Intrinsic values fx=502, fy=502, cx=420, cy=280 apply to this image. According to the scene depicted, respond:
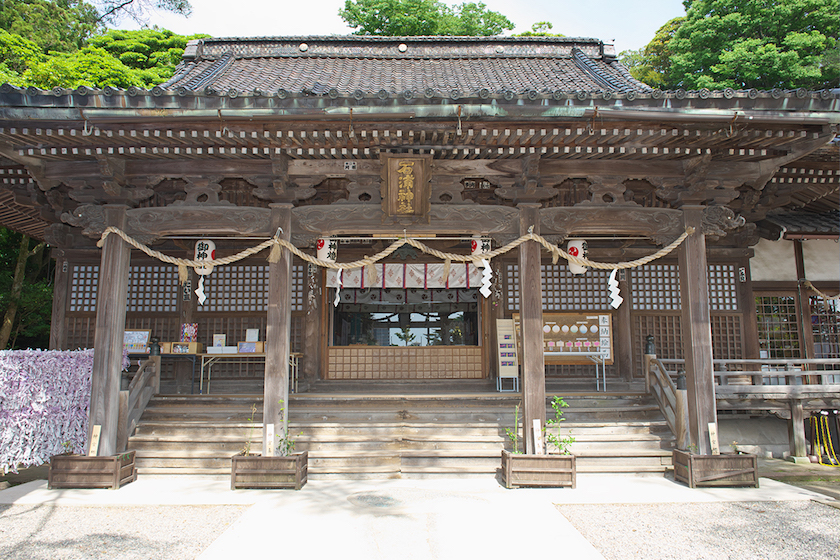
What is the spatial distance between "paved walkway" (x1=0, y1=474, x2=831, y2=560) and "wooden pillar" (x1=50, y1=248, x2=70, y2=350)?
4.13 metres

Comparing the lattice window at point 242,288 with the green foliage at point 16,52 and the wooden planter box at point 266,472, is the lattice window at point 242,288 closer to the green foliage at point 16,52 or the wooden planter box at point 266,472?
the wooden planter box at point 266,472

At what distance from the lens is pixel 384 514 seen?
17.5ft

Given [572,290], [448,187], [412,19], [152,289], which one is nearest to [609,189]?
[448,187]

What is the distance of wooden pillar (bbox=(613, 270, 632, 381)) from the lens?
10.1m

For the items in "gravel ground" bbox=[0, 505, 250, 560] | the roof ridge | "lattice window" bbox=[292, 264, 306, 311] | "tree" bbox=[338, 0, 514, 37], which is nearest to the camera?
"gravel ground" bbox=[0, 505, 250, 560]

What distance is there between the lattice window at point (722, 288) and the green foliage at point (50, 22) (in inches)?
842

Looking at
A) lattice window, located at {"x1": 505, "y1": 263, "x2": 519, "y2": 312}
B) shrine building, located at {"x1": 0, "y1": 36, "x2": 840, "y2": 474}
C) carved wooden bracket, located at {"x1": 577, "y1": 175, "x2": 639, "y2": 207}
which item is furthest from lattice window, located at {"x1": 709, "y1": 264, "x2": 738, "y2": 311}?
carved wooden bracket, located at {"x1": 577, "y1": 175, "x2": 639, "y2": 207}

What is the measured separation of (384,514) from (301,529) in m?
0.90

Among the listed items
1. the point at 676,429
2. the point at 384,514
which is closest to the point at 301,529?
the point at 384,514

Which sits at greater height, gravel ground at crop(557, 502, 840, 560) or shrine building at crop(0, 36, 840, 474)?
shrine building at crop(0, 36, 840, 474)

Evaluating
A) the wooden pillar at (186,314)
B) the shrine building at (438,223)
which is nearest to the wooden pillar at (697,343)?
the shrine building at (438,223)

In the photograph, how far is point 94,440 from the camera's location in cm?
662

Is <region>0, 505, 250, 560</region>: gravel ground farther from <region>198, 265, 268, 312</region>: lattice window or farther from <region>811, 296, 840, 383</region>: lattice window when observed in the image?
<region>811, 296, 840, 383</region>: lattice window

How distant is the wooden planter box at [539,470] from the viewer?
6395 mm
